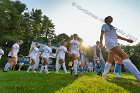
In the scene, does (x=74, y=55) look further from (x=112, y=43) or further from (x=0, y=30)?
(x=0, y=30)

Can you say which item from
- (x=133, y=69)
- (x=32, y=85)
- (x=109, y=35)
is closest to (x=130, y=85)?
(x=133, y=69)

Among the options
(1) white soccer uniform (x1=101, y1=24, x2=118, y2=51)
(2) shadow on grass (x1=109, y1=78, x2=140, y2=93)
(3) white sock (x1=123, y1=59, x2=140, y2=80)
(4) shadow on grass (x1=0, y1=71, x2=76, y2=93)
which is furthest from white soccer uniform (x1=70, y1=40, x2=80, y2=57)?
(3) white sock (x1=123, y1=59, x2=140, y2=80)

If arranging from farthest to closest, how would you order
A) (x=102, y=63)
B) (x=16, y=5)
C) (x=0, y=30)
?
(x=16, y=5), (x=0, y=30), (x=102, y=63)

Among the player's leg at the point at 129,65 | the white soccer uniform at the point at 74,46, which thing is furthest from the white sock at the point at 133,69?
the white soccer uniform at the point at 74,46

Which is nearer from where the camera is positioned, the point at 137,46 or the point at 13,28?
the point at 13,28

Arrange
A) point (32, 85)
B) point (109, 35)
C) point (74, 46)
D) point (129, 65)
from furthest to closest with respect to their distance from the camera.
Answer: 1. point (74, 46)
2. point (109, 35)
3. point (129, 65)
4. point (32, 85)

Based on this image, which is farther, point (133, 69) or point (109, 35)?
point (109, 35)

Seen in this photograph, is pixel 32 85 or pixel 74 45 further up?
pixel 74 45

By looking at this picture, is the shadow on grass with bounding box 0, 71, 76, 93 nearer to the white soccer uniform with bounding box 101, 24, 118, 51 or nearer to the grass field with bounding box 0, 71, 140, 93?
the grass field with bounding box 0, 71, 140, 93

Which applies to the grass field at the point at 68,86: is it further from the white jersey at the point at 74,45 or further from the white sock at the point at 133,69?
the white jersey at the point at 74,45

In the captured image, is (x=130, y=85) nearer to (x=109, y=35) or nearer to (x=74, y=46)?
(x=109, y=35)

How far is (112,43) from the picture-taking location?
10.4 meters

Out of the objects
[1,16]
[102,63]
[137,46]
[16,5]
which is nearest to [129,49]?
[137,46]

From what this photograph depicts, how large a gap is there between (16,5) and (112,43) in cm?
7286
